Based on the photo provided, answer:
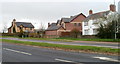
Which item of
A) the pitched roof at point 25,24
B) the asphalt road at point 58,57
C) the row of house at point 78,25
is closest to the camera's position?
the asphalt road at point 58,57

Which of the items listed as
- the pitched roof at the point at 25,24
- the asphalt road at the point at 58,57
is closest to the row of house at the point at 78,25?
the pitched roof at the point at 25,24

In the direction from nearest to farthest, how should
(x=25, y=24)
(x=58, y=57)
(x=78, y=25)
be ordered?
(x=58, y=57)
(x=78, y=25)
(x=25, y=24)

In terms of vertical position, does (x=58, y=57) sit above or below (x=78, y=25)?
below

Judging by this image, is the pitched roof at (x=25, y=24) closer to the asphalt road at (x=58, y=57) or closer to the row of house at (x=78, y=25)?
the row of house at (x=78, y=25)

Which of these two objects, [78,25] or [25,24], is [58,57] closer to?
[78,25]

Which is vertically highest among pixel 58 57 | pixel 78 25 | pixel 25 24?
pixel 25 24

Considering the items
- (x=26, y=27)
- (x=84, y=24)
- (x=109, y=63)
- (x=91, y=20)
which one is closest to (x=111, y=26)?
(x=91, y=20)

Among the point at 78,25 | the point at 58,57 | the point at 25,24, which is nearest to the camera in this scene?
the point at 58,57

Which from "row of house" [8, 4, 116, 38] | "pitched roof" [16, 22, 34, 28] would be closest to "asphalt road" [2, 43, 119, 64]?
"row of house" [8, 4, 116, 38]

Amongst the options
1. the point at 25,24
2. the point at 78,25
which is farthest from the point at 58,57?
the point at 25,24

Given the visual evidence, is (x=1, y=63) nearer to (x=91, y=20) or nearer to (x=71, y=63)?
(x=71, y=63)

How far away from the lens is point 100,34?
144 feet

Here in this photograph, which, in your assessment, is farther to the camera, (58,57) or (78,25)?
(78,25)

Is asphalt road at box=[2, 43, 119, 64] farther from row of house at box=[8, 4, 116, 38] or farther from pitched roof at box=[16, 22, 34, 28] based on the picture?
pitched roof at box=[16, 22, 34, 28]
